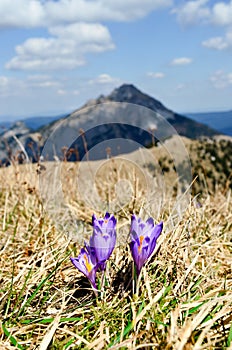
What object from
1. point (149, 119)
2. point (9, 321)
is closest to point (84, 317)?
point (9, 321)

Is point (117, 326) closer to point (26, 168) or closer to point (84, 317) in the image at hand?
point (84, 317)

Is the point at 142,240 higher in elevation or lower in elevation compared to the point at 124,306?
higher

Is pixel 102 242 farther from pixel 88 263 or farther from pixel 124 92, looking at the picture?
pixel 124 92

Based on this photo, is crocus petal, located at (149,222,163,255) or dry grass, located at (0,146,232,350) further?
crocus petal, located at (149,222,163,255)

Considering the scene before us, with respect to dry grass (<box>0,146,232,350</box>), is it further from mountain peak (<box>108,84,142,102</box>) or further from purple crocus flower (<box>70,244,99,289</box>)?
mountain peak (<box>108,84,142,102</box>)

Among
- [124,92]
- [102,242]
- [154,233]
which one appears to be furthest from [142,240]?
[124,92]

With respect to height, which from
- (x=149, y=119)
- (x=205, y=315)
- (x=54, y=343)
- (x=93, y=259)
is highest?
(x=149, y=119)

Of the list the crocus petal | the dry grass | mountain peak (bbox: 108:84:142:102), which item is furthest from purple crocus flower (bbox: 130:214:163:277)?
mountain peak (bbox: 108:84:142:102)

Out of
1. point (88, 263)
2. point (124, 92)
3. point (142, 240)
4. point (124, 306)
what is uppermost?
point (124, 92)

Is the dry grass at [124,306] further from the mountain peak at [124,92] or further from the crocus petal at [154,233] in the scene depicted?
the mountain peak at [124,92]
